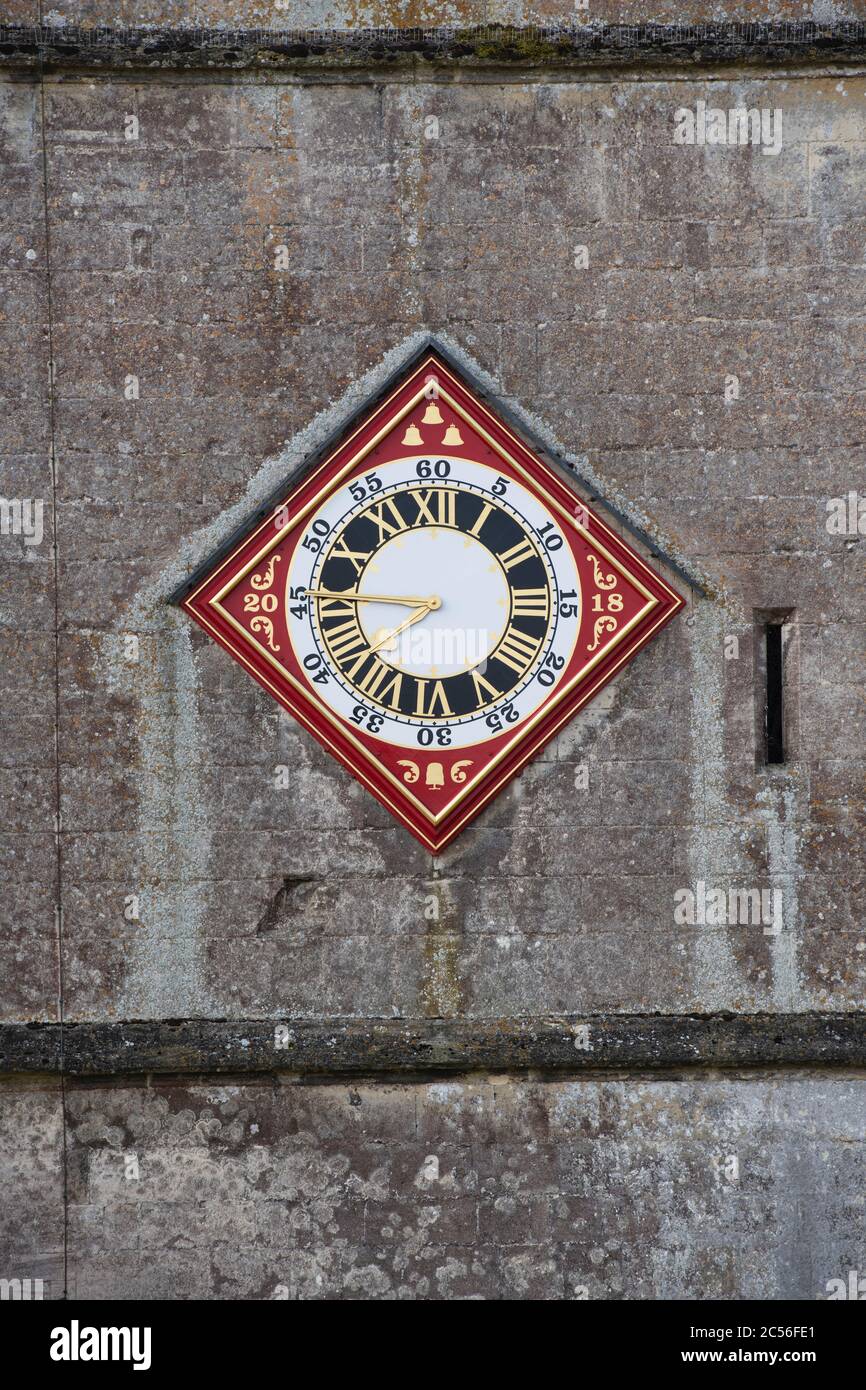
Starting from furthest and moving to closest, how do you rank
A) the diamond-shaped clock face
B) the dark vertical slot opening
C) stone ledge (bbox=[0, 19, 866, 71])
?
1. the dark vertical slot opening
2. the diamond-shaped clock face
3. stone ledge (bbox=[0, 19, 866, 71])

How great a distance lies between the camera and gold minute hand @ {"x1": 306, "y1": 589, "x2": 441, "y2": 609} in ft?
28.7

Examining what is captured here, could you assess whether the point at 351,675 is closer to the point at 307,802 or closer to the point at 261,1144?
the point at 307,802

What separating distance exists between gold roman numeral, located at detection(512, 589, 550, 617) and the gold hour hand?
0.44 m

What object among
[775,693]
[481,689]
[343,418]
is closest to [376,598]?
[481,689]

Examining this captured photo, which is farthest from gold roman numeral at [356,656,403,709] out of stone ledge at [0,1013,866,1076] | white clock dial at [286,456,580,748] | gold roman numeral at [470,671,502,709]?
stone ledge at [0,1013,866,1076]

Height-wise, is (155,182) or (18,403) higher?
(155,182)

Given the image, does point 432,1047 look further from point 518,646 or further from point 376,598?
point 376,598

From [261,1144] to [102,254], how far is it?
203 inches

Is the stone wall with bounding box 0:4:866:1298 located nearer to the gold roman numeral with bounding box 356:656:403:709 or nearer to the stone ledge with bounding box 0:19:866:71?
the stone ledge with bounding box 0:19:866:71

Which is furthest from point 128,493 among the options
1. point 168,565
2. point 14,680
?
point 14,680

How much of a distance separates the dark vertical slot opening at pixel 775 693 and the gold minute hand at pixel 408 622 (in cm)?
199

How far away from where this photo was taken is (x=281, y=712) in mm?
8812

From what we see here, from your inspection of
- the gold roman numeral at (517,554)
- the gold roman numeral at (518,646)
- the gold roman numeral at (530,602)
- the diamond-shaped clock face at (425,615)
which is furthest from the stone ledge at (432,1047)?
the gold roman numeral at (517,554)

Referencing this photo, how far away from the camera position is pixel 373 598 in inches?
344
